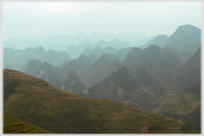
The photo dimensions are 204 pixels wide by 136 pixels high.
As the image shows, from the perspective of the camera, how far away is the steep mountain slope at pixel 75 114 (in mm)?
63156

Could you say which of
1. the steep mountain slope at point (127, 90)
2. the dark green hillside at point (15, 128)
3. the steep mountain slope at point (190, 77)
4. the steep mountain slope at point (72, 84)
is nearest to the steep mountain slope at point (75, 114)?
the dark green hillside at point (15, 128)

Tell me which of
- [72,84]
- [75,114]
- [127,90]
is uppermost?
[72,84]

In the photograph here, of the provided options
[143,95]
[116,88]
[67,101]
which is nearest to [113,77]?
[116,88]

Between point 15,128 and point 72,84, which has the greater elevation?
point 72,84

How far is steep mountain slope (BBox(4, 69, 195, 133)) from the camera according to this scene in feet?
207

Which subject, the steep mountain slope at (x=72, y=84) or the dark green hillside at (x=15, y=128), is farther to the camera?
the steep mountain slope at (x=72, y=84)

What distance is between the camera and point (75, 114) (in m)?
69.8

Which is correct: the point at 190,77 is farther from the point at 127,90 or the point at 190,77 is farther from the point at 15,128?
the point at 15,128

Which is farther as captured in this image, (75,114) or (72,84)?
(72,84)

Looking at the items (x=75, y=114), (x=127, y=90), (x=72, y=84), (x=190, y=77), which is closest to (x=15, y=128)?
(x=75, y=114)

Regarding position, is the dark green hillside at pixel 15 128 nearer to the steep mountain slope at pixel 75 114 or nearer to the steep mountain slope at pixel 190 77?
the steep mountain slope at pixel 75 114

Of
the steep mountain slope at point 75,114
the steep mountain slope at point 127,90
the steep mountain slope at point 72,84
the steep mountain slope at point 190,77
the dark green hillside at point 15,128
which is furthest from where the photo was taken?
the steep mountain slope at point 72,84

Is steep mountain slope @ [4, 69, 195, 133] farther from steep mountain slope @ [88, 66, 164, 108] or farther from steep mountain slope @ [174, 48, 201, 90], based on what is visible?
steep mountain slope @ [174, 48, 201, 90]

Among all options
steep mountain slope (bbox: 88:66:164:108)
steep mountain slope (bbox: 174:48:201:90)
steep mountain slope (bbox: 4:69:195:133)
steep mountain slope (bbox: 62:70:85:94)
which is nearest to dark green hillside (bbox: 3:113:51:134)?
steep mountain slope (bbox: 4:69:195:133)
